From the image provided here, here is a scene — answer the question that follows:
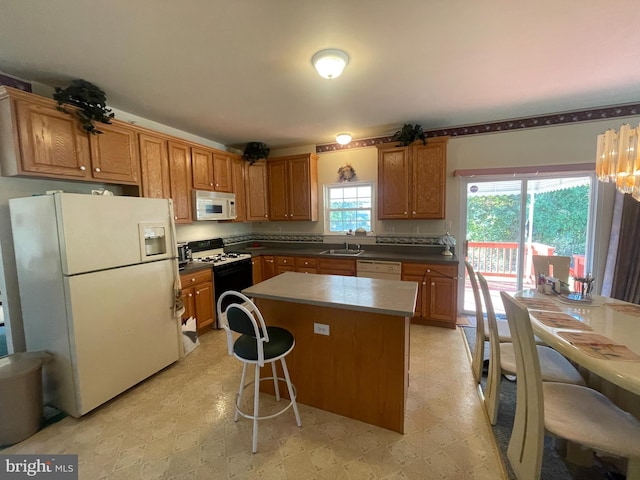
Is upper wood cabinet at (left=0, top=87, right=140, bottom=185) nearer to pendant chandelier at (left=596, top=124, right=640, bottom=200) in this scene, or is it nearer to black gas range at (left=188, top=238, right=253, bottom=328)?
black gas range at (left=188, top=238, right=253, bottom=328)

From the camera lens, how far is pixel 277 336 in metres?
1.86

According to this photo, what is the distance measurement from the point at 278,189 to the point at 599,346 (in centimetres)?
404

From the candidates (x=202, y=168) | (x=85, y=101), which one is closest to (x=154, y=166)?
(x=202, y=168)

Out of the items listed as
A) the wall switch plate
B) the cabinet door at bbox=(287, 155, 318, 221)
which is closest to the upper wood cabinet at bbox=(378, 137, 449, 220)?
the cabinet door at bbox=(287, 155, 318, 221)

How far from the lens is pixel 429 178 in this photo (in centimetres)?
360

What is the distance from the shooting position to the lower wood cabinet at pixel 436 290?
3.35 m

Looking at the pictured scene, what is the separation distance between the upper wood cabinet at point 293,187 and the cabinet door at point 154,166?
172 cm

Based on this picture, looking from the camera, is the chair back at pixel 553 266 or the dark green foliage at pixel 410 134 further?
the dark green foliage at pixel 410 134

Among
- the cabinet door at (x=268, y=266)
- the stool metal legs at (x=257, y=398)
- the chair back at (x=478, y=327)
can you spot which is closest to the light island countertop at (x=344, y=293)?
the stool metal legs at (x=257, y=398)

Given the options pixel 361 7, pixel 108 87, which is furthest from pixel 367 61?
pixel 108 87

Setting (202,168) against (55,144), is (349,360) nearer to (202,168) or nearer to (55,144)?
(55,144)

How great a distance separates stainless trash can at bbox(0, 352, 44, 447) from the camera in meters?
1.76

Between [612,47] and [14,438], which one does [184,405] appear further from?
[612,47]

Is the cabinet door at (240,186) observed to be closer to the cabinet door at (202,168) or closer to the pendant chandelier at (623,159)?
the cabinet door at (202,168)
